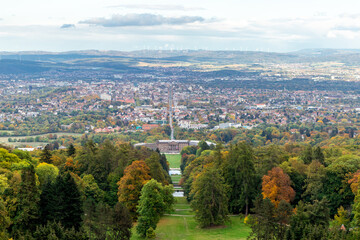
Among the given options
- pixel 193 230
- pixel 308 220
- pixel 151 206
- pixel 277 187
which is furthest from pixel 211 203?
pixel 308 220

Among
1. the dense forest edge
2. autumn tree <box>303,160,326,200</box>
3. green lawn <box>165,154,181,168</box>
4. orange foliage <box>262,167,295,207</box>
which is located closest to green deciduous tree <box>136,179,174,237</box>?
the dense forest edge

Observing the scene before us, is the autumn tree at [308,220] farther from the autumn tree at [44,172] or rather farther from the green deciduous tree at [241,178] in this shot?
the autumn tree at [44,172]

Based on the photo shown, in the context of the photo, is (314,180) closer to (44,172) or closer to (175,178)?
(44,172)

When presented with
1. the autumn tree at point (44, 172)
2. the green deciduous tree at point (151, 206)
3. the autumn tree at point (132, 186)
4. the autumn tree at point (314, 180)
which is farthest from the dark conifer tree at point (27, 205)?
the autumn tree at point (314, 180)

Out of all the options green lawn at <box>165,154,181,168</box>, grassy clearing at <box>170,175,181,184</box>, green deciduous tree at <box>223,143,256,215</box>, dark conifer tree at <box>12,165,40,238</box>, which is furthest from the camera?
green lawn at <box>165,154,181,168</box>

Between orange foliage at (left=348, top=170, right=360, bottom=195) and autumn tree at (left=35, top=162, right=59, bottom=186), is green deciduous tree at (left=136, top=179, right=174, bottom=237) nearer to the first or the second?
autumn tree at (left=35, top=162, right=59, bottom=186)

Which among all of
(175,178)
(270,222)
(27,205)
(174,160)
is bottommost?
(174,160)
